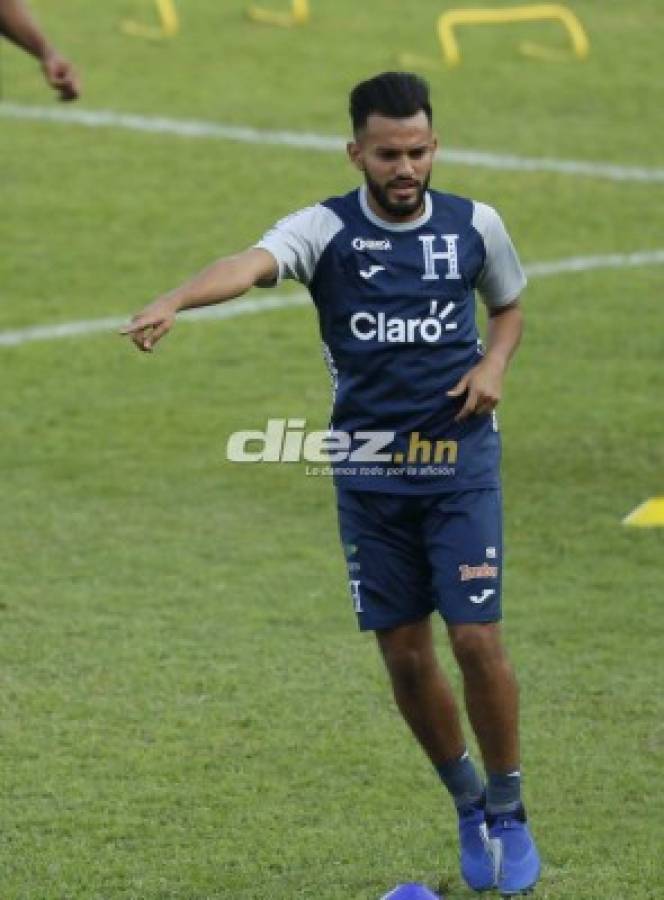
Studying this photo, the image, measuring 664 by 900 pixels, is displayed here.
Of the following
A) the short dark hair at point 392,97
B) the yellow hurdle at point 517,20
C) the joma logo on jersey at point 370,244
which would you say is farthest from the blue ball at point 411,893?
the yellow hurdle at point 517,20

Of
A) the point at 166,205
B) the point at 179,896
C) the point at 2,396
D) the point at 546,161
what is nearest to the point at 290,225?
the point at 179,896

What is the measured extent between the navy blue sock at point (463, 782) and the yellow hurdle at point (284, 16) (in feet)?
53.3

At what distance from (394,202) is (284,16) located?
16.6 m

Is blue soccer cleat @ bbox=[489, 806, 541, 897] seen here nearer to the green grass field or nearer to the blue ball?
the green grass field

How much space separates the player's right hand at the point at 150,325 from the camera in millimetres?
6781

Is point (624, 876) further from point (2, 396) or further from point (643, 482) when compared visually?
point (2, 396)

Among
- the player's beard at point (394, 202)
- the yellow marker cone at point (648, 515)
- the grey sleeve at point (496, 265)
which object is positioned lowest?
the yellow marker cone at point (648, 515)

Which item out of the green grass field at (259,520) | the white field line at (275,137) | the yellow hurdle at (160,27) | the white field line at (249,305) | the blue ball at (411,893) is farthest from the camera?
the yellow hurdle at (160,27)

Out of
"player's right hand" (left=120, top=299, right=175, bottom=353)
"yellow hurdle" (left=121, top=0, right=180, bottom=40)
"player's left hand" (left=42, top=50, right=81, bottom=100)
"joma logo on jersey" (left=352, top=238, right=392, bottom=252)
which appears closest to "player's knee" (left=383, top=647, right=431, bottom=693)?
"joma logo on jersey" (left=352, top=238, right=392, bottom=252)

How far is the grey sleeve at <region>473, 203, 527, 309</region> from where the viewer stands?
7629mm

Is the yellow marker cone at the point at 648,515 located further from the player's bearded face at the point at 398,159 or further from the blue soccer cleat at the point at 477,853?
the player's bearded face at the point at 398,159

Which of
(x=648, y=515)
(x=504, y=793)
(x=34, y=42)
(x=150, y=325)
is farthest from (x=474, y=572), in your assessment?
(x=648, y=515)

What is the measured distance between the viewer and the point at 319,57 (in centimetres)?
2242

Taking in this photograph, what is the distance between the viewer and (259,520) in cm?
1213
